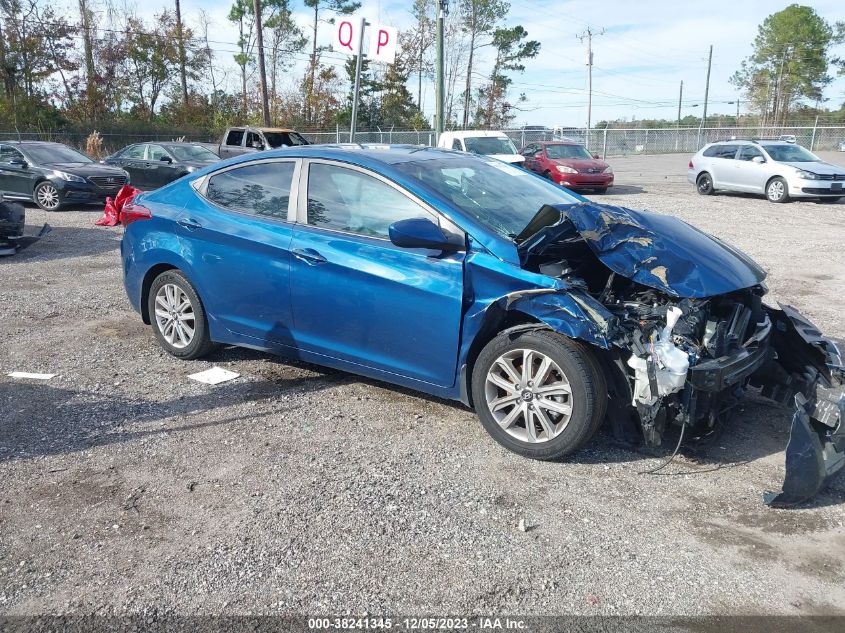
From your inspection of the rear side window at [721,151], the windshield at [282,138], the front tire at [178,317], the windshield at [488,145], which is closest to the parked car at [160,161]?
the windshield at [282,138]

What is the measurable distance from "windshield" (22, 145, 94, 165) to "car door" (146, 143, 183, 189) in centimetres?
153

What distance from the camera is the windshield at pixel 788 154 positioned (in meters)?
18.5

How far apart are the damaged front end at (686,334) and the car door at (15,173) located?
14.8 metres

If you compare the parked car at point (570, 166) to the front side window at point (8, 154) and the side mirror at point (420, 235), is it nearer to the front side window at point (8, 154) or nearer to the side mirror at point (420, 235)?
the front side window at point (8, 154)

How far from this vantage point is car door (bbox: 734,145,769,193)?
18.6 metres

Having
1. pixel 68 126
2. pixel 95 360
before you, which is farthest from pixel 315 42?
pixel 95 360

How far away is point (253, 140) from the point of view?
844 inches

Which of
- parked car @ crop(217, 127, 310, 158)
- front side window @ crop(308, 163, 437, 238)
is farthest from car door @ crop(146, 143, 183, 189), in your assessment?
front side window @ crop(308, 163, 437, 238)

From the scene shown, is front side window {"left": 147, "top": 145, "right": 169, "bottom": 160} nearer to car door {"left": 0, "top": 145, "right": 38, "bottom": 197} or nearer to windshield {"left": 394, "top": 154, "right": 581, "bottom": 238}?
car door {"left": 0, "top": 145, "right": 38, "bottom": 197}

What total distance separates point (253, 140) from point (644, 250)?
19.1 metres

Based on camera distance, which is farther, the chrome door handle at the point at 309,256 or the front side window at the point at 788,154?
the front side window at the point at 788,154

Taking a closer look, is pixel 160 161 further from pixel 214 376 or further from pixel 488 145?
pixel 214 376

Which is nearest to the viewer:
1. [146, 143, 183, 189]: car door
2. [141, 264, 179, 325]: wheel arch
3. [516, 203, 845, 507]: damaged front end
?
[516, 203, 845, 507]: damaged front end

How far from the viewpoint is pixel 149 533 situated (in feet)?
11.3
